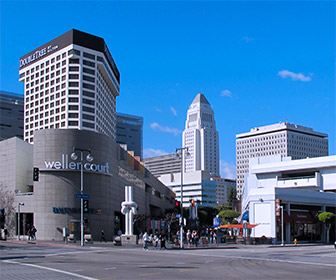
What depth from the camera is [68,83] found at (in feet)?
427

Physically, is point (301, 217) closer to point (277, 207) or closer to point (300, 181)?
point (277, 207)

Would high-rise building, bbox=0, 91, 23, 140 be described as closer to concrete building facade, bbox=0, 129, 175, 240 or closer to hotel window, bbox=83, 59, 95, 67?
hotel window, bbox=83, 59, 95, 67

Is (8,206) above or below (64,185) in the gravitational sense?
below

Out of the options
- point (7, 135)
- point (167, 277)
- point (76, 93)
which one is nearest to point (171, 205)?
point (76, 93)

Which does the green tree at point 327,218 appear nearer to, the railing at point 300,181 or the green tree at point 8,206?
the railing at point 300,181

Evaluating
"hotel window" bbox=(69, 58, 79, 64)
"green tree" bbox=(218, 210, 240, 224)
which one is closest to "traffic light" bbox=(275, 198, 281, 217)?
"green tree" bbox=(218, 210, 240, 224)

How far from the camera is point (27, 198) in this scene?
61219 mm

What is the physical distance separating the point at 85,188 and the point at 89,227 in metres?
5.09

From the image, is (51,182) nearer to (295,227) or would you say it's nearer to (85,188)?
(85,188)

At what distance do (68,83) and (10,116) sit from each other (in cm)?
4827

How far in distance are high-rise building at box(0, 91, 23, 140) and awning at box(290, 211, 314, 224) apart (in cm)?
12340

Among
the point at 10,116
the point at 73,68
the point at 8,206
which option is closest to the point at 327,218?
the point at 8,206

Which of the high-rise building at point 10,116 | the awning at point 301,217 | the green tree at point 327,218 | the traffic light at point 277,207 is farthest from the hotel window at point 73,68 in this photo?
the traffic light at point 277,207

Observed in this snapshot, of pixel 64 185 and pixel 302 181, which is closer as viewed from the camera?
pixel 64 185
